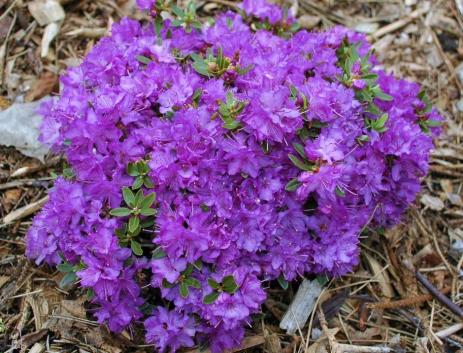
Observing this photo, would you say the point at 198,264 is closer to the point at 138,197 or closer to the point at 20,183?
the point at 138,197

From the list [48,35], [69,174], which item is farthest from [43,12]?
[69,174]

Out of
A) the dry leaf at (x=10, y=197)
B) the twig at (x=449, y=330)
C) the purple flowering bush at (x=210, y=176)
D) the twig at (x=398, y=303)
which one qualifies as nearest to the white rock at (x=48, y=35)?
the purple flowering bush at (x=210, y=176)

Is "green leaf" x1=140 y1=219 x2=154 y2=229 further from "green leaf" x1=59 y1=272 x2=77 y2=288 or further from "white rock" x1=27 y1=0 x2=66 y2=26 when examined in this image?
"white rock" x1=27 y1=0 x2=66 y2=26

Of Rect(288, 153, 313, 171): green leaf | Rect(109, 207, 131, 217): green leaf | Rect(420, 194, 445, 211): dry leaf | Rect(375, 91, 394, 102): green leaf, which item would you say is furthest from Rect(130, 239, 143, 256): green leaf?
Rect(420, 194, 445, 211): dry leaf

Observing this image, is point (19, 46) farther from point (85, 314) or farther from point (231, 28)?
point (85, 314)

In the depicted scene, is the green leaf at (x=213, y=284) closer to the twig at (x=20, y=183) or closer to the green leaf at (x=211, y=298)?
the green leaf at (x=211, y=298)

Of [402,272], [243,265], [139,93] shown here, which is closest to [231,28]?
[139,93]
